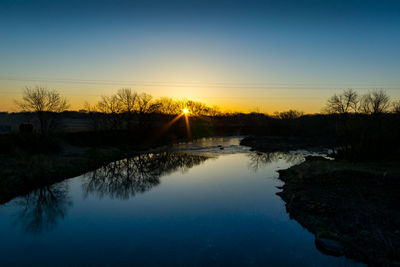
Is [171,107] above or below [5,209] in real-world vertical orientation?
above

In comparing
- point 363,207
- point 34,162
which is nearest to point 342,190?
point 363,207

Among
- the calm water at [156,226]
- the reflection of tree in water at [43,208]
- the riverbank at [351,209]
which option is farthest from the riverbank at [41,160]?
the riverbank at [351,209]

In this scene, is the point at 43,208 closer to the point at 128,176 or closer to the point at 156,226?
the point at 156,226

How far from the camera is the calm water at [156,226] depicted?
9.50 metres

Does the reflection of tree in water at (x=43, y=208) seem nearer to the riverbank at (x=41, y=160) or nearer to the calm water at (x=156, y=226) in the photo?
the calm water at (x=156, y=226)

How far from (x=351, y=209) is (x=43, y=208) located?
19.7 m

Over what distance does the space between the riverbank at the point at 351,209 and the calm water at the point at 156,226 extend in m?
0.72

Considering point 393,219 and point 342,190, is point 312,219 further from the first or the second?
point 342,190

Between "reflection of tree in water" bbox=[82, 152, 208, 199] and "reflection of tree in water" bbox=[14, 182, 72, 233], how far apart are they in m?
2.10

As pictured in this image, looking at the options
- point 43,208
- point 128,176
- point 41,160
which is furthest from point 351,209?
point 41,160

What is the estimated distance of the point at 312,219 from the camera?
1236cm

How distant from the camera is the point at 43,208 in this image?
1573cm

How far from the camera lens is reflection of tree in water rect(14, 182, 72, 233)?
516 inches

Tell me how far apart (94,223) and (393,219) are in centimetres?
1590
